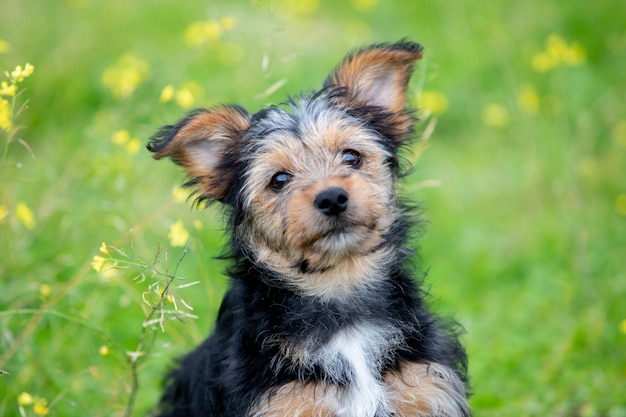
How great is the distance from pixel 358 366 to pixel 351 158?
1250 mm

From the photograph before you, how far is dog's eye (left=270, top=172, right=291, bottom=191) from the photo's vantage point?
4672mm

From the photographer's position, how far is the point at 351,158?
4.73 meters

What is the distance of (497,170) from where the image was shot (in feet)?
29.6

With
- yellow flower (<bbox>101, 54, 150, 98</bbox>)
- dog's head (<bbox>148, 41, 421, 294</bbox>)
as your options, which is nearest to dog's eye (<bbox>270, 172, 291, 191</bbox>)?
dog's head (<bbox>148, 41, 421, 294</bbox>)

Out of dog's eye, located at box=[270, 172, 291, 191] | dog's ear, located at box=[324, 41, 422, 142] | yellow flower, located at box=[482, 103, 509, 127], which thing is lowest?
dog's eye, located at box=[270, 172, 291, 191]

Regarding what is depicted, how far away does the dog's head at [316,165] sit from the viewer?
14.2 feet

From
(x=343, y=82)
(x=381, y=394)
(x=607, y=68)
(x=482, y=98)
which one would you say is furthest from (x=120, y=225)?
(x=607, y=68)

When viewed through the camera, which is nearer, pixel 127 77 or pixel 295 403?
pixel 295 403

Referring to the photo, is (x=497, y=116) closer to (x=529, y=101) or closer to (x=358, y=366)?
(x=529, y=101)

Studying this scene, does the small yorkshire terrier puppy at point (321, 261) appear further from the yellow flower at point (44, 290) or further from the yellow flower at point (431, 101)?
the yellow flower at point (431, 101)

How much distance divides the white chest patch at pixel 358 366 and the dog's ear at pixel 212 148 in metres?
1.21

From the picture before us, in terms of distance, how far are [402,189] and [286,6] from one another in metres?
5.91

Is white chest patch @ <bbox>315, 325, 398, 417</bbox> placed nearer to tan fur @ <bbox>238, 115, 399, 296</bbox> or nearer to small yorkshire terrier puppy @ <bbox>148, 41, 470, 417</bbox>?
small yorkshire terrier puppy @ <bbox>148, 41, 470, 417</bbox>

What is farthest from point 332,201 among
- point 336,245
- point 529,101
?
point 529,101
